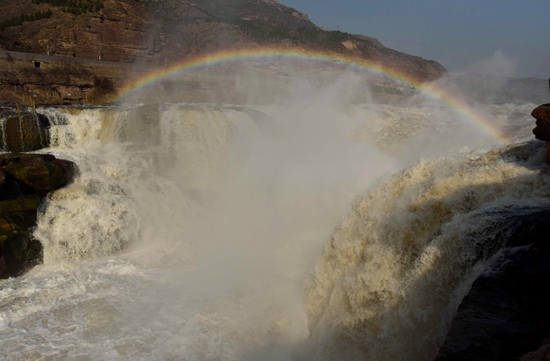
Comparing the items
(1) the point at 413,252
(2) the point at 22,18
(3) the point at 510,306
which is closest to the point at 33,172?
(1) the point at 413,252

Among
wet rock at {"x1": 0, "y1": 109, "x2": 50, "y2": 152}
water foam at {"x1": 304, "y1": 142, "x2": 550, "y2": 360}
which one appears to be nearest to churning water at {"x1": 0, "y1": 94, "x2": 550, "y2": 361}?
water foam at {"x1": 304, "y1": 142, "x2": 550, "y2": 360}

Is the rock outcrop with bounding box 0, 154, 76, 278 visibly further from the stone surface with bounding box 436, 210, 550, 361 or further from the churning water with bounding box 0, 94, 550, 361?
the stone surface with bounding box 436, 210, 550, 361

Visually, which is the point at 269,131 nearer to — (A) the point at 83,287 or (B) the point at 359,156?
(B) the point at 359,156

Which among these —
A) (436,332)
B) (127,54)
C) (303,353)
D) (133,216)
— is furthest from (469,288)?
(127,54)

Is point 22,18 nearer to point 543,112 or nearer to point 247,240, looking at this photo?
point 247,240

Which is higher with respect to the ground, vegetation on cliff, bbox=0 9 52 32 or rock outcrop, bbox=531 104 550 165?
vegetation on cliff, bbox=0 9 52 32

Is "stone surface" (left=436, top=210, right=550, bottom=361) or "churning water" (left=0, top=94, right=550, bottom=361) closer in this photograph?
"stone surface" (left=436, top=210, right=550, bottom=361)
